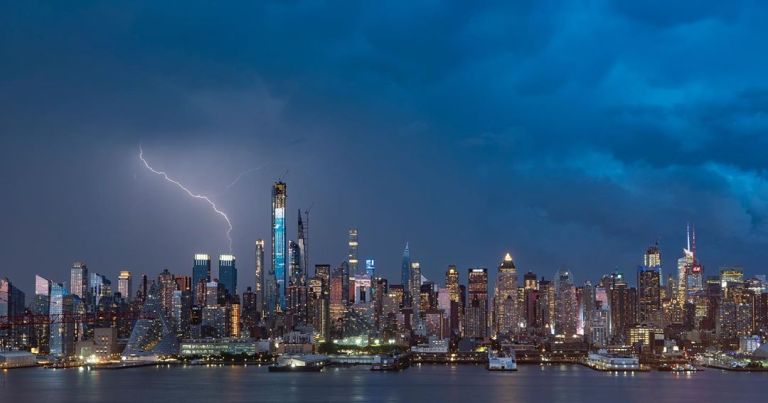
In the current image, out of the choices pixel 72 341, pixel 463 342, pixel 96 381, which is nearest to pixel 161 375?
pixel 96 381

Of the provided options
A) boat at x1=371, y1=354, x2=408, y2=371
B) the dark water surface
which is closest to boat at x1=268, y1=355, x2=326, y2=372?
boat at x1=371, y1=354, x2=408, y2=371

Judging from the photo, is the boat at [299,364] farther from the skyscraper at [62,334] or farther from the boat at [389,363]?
the skyscraper at [62,334]

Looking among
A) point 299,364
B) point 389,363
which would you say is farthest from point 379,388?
point 389,363

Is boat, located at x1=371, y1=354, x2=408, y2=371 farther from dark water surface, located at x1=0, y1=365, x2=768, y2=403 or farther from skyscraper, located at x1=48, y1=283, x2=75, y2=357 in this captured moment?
skyscraper, located at x1=48, y1=283, x2=75, y2=357

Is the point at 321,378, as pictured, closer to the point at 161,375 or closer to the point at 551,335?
the point at 161,375

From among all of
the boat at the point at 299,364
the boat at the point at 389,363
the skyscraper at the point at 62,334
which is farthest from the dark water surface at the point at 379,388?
the skyscraper at the point at 62,334

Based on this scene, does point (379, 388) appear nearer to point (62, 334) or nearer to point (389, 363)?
point (389, 363)
